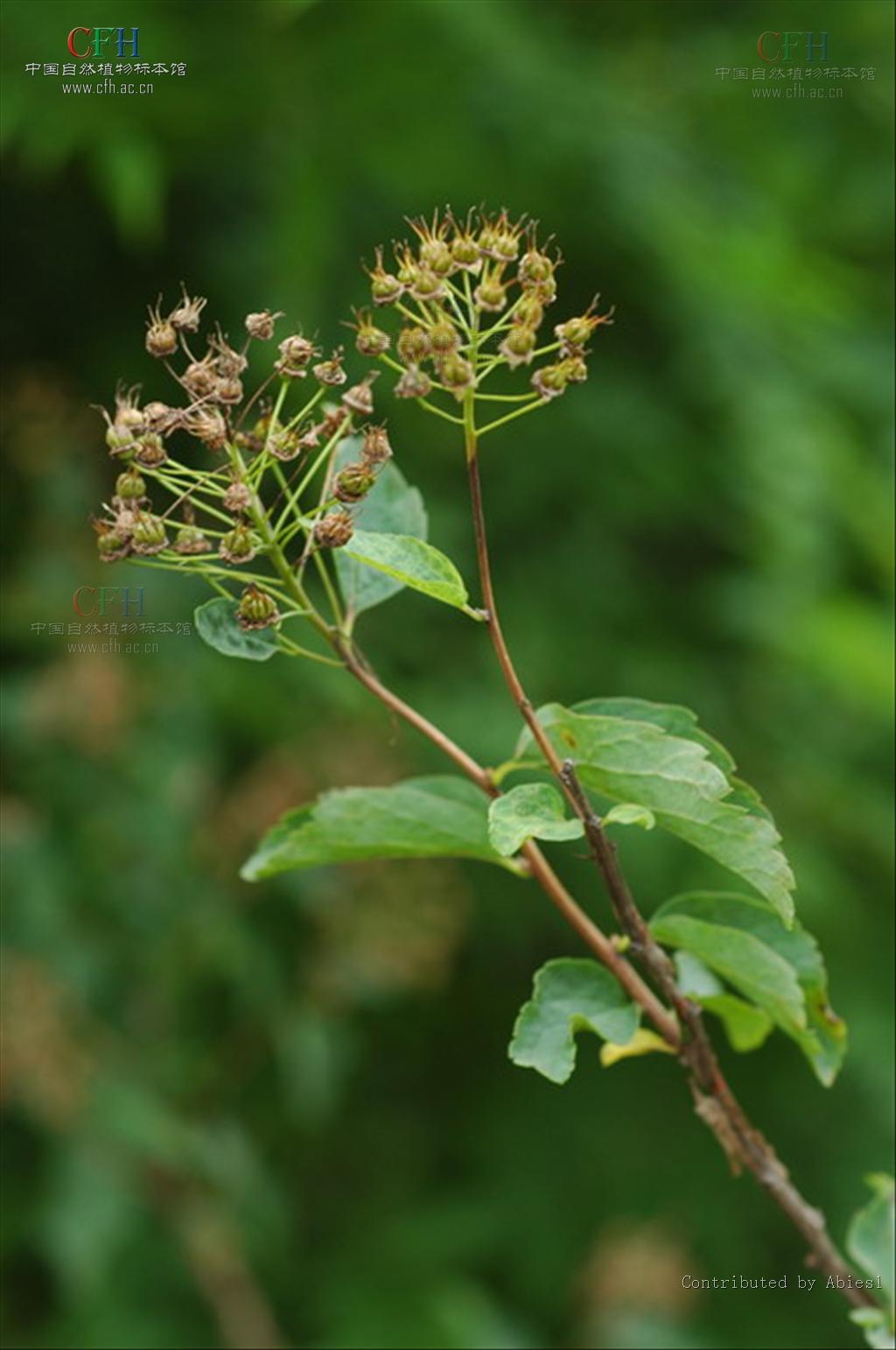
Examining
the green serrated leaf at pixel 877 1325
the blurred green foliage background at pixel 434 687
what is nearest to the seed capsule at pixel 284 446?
the green serrated leaf at pixel 877 1325

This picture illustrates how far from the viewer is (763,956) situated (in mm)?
717

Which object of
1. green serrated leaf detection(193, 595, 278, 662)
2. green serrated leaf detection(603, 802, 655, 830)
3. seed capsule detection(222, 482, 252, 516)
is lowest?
green serrated leaf detection(603, 802, 655, 830)

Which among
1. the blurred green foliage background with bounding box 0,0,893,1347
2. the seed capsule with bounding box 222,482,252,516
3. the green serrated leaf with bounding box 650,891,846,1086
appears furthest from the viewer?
the blurred green foliage background with bounding box 0,0,893,1347

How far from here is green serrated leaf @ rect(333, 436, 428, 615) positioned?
2.47ft

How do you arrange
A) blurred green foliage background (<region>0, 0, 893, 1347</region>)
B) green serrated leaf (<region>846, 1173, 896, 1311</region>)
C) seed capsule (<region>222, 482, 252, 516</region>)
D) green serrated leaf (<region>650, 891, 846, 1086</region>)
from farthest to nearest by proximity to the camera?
blurred green foliage background (<region>0, 0, 893, 1347</region>), green serrated leaf (<region>846, 1173, 896, 1311</region>), green serrated leaf (<region>650, 891, 846, 1086</region>), seed capsule (<region>222, 482, 252, 516</region>)

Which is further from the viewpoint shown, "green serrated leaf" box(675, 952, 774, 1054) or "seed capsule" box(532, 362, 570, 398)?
"green serrated leaf" box(675, 952, 774, 1054)

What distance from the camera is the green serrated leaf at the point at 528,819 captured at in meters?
0.59

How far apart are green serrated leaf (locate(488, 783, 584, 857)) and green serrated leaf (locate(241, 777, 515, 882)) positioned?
0.29 feet

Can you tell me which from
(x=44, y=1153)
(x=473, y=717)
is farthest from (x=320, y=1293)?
(x=473, y=717)

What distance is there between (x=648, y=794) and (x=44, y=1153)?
1281mm

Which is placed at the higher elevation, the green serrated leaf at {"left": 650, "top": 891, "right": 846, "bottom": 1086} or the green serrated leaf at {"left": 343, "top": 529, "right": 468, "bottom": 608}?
the green serrated leaf at {"left": 343, "top": 529, "right": 468, "bottom": 608}

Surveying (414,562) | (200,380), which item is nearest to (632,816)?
(414,562)

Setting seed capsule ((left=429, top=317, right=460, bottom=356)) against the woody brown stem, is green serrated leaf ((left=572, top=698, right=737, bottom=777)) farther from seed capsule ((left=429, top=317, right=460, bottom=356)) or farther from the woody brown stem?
seed capsule ((left=429, top=317, right=460, bottom=356))

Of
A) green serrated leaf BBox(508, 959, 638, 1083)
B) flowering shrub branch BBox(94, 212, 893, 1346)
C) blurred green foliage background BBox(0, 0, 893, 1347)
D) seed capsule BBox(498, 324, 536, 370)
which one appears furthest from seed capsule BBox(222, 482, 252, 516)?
blurred green foliage background BBox(0, 0, 893, 1347)
